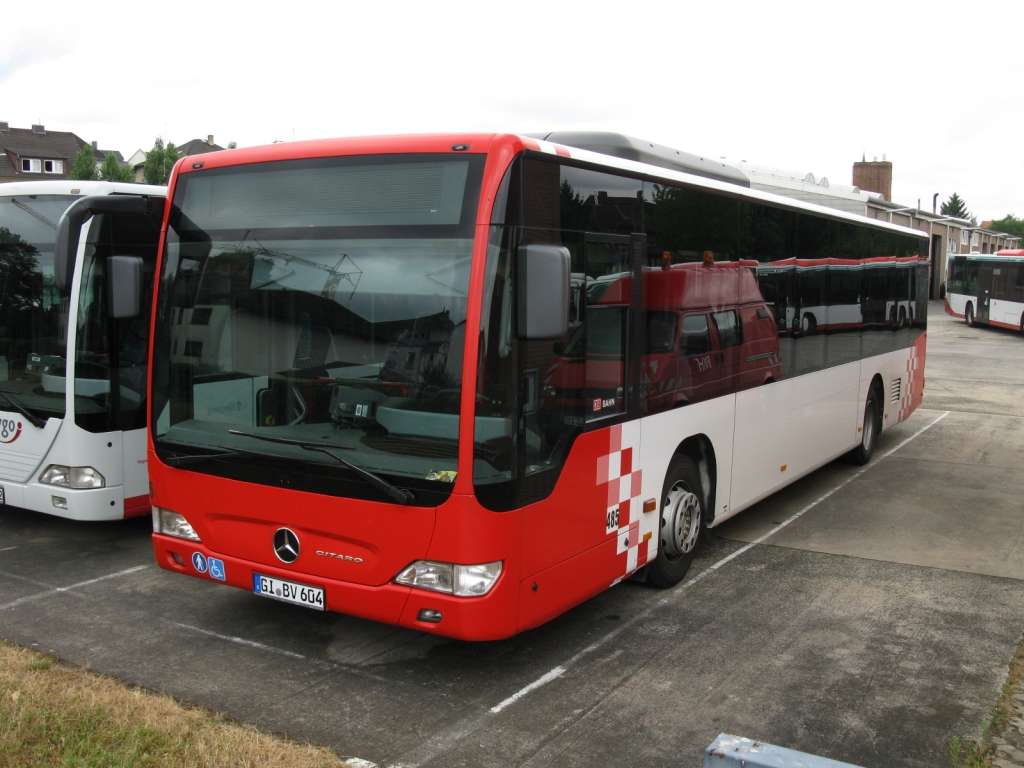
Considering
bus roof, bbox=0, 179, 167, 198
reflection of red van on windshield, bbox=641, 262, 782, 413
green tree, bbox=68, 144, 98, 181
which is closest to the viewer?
A: reflection of red van on windshield, bbox=641, 262, 782, 413

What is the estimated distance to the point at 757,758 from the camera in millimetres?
2805

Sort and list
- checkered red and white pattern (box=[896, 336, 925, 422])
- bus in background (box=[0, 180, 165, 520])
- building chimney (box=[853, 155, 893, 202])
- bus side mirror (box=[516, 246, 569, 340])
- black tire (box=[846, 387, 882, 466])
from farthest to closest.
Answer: building chimney (box=[853, 155, 893, 202])
checkered red and white pattern (box=[896, 336, 925, 422])
black tire (box=[846, 387, 882, 466])
bus in background (box=[0, 180, 165, 520])
bus side mirror (box=[516, 246, 569, 340])

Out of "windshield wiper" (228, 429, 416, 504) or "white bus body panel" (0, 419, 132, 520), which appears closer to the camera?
"windshield wiper" (228, 429, 416, 504)

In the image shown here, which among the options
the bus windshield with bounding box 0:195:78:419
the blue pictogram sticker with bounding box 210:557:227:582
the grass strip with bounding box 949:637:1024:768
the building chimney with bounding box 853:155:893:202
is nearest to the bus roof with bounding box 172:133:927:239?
the blue pictogram sticker with bounding box 210:557:227:582

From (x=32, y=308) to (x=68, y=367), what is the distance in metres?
0.71

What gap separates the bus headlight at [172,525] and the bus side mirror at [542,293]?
7.90ft

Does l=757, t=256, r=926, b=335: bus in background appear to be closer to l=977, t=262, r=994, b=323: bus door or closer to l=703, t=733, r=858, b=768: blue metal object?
l=703, t=733, r=858, b=768: blue metal object

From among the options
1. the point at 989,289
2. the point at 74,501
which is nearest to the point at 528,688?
the point at 74,501

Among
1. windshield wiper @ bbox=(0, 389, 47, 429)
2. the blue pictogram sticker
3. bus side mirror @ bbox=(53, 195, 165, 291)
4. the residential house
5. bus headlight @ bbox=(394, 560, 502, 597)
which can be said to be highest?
the residential house

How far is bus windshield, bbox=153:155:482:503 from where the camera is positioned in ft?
15.1

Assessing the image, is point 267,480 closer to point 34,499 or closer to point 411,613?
point 411,613

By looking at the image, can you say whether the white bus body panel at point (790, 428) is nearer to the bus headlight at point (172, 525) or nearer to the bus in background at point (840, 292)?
the bus in background at point (840, 292)

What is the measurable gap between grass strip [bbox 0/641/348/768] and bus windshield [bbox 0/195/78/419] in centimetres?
329

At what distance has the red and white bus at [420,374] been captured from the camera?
456 centimetres
